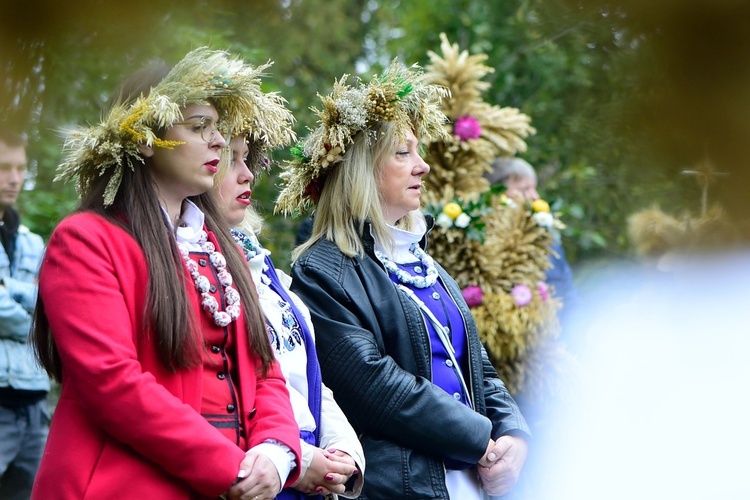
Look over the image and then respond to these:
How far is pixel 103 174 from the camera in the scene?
1.69 metres

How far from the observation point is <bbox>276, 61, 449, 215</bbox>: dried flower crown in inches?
99.5

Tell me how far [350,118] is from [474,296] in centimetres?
126

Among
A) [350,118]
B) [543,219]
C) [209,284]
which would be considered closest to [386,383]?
[209,284]

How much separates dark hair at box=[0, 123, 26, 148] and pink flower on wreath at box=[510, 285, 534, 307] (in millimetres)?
3007

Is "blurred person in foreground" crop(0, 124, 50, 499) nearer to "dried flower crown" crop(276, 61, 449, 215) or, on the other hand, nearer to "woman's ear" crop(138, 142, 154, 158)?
"dried flower crown" crop(276, 61, 449, 215)

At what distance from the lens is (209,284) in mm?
1710

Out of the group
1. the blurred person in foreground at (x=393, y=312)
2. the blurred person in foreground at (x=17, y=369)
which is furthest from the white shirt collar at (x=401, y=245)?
the blurred person in foreground at (x=17, y=369)

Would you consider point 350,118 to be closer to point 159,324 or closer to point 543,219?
point 159,324

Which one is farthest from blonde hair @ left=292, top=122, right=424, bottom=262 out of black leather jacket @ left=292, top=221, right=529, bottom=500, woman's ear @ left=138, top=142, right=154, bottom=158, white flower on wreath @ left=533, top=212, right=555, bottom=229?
white flower on wreath @ left=533, top=212, right=555, bottom=229

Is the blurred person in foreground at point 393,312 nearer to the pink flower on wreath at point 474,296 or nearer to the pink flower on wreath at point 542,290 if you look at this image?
the pink flower on wreath at point 474,296

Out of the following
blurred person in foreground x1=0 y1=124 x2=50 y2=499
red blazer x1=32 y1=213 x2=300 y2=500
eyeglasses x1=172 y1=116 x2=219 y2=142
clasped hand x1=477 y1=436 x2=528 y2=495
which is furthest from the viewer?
blurred person in foreground x1=0 y1=124 x2=50 y2=499

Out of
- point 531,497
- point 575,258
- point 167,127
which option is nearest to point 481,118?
point 531,497

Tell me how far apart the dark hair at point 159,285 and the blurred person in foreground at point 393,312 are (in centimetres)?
52

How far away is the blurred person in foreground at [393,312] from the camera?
2234 mm
